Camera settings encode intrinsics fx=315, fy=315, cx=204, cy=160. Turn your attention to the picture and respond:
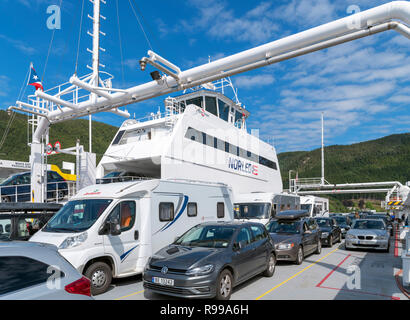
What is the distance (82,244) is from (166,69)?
583 centimetres

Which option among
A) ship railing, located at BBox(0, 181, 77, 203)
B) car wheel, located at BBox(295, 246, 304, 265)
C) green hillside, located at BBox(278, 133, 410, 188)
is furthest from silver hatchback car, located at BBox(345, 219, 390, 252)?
green hillside, located at BBox(278, 133, 410, 188)

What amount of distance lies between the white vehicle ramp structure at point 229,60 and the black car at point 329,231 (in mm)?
8898

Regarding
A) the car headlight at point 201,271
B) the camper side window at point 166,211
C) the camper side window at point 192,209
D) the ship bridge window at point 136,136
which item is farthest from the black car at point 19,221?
the ship bridge window at point 136,136

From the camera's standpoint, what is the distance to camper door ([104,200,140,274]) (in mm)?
7141

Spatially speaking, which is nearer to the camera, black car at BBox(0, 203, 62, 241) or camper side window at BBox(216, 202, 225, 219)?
black car at BBox(0, 203, 62, 241)

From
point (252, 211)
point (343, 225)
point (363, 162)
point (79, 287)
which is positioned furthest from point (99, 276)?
point (363, 162)

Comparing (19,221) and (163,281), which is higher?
(19,221)

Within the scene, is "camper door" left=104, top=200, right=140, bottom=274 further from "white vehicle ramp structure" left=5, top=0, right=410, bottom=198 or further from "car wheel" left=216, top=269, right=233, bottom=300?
"white vehicle ramp structure" left=5, top=0, right=410, bottom=198

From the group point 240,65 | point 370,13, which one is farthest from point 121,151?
point 370,13

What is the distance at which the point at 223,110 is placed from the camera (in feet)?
68.0

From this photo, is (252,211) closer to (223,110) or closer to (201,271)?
(223,110)

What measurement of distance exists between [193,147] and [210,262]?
388 inches

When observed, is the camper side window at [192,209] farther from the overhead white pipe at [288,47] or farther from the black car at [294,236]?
the overhead white pipe at [288,47]

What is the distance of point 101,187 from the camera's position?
823cm
